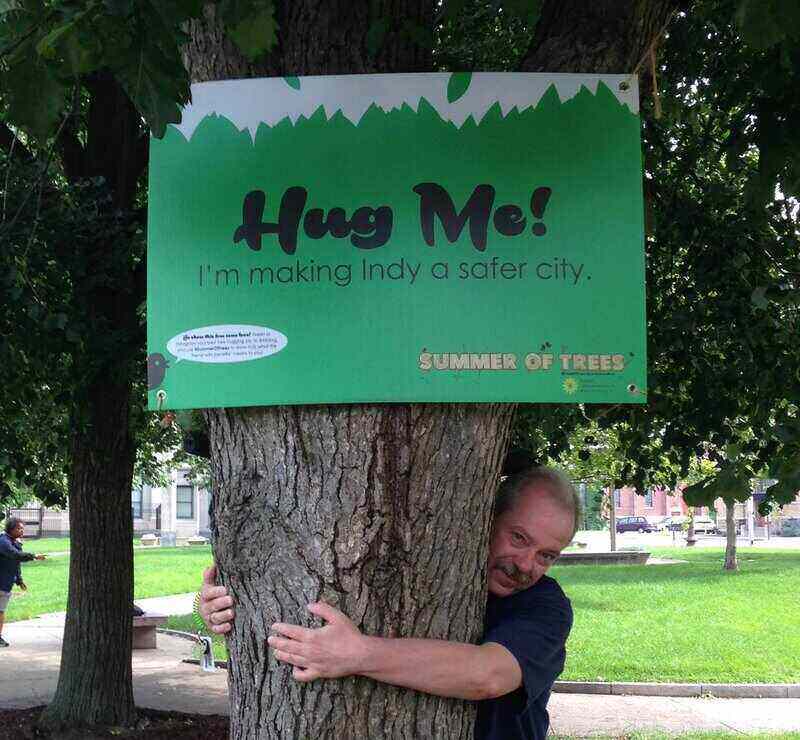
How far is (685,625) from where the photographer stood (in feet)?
51.8

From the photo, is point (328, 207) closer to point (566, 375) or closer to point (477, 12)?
point (566, 375)

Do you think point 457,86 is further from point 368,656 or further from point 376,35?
point 368,656

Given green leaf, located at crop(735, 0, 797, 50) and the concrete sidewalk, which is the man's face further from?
the concrete sidewalk

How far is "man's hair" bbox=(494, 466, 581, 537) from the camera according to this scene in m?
2.83

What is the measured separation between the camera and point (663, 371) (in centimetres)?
700

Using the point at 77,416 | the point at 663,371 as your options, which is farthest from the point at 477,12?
the point at 77,416

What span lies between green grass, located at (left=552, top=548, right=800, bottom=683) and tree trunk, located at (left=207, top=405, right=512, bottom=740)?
10212mm

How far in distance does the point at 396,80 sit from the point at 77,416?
639cm

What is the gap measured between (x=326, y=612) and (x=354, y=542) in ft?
0.52

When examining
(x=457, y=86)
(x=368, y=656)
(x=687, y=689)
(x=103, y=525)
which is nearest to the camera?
(x=368, y=656)

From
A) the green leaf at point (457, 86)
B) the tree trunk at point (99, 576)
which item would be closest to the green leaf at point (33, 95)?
the green leaf at point (457, 86)

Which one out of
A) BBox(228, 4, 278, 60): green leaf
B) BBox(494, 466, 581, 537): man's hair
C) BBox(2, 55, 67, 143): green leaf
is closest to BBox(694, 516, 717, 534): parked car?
BBox(494, 466, 581, 537): man's hair

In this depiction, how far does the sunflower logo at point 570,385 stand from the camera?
2.43 metres

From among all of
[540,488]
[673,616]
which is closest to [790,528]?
[673,616]
